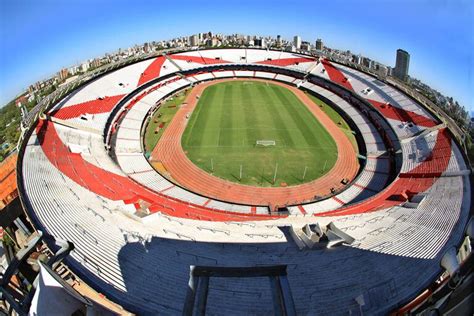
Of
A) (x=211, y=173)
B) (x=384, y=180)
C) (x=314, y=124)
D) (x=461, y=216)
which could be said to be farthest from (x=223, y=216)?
(x=314, y=124)

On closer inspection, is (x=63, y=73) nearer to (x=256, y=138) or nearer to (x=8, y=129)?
Answer: (x=8, y=129)

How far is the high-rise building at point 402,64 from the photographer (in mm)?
48987

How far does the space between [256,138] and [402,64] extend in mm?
38751

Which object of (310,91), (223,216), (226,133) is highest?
(310,91)

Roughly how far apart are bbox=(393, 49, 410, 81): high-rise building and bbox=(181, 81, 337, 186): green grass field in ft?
84.0

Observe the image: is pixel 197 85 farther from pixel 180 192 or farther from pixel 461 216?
pixel 461 216

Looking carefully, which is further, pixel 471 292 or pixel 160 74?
pixel 160 74

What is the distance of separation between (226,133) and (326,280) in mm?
20724

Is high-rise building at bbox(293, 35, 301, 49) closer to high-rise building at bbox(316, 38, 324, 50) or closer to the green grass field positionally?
high-rise building at bbox(316, 38, 324, 50)

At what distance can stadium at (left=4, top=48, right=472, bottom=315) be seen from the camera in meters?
8.62

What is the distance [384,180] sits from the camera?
22594 millimetres

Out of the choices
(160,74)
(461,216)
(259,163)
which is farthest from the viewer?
A: (160,74)

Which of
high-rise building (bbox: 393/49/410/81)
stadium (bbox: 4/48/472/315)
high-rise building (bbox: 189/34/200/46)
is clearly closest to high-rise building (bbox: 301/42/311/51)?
high-rise building (bbox: 189/34/200/46)

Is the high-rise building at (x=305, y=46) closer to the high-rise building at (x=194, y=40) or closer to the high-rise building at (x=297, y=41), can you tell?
the high-rise building at (x=297, y=41)
